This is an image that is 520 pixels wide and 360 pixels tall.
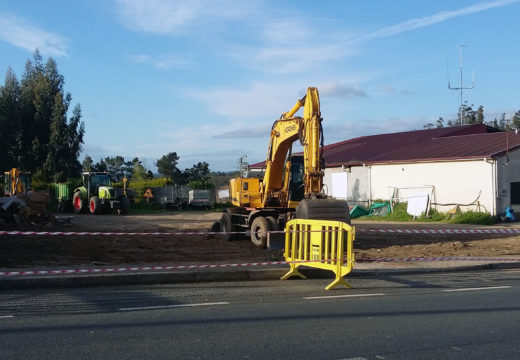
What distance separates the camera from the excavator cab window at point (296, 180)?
1755 centimetres

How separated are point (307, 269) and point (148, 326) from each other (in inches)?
220

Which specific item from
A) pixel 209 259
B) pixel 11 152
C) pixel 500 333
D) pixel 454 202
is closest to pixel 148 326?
pixel 500 333

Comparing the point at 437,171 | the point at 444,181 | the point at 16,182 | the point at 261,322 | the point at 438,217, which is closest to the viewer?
the point at 261,322

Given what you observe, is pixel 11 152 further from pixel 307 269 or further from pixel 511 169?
pixel 307 269

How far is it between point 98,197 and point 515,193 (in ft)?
72.1

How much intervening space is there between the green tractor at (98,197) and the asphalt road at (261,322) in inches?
845

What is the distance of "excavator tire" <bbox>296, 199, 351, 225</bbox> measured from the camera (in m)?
14.1

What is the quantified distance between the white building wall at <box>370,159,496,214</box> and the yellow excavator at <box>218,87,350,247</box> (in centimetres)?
1349

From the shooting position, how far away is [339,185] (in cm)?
3525

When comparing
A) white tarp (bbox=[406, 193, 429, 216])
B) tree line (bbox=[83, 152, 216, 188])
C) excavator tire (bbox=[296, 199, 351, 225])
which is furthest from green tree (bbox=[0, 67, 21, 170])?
excavator tire (bbox=[296, 199, 351, 225])

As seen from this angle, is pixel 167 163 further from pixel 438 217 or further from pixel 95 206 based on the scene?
pixel 438 217

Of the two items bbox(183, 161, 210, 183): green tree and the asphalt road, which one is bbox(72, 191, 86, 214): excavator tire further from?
bbox(183, 161, 210, 183): green tree

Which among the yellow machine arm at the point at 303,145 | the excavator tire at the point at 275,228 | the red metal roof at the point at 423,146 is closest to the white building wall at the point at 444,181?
the red metal roof at the point at 423,146

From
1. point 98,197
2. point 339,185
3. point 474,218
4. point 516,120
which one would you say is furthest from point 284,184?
point 516,120
